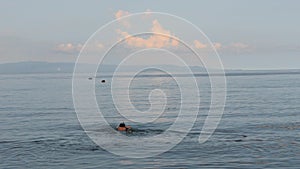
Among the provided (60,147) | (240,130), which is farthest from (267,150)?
(60,147)

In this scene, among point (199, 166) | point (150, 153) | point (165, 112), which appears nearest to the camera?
point (199, 166)

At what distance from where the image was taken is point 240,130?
45156mm

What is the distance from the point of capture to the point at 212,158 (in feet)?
105

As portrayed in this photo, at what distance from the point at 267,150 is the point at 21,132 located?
25.7m

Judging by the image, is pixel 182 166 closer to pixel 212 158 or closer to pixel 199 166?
pixel 199 166

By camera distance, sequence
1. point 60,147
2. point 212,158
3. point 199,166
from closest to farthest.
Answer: point 199,166, point 212,158, point 60,147

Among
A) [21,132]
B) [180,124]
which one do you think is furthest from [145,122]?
[21,132]

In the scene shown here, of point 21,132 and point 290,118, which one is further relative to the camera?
point 290,118

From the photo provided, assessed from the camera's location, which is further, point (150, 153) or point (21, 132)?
point (21, 132)

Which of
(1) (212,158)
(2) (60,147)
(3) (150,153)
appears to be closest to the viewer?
(1) (212,158)

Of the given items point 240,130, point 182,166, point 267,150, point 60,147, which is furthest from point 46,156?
point 240,130

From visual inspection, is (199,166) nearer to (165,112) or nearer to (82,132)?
(82,132)

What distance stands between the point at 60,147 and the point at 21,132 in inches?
409

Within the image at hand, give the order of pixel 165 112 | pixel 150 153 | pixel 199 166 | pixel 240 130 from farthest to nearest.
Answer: pixel 165 112
pixel 240 130
pixel 150 153
pixel 199 166
